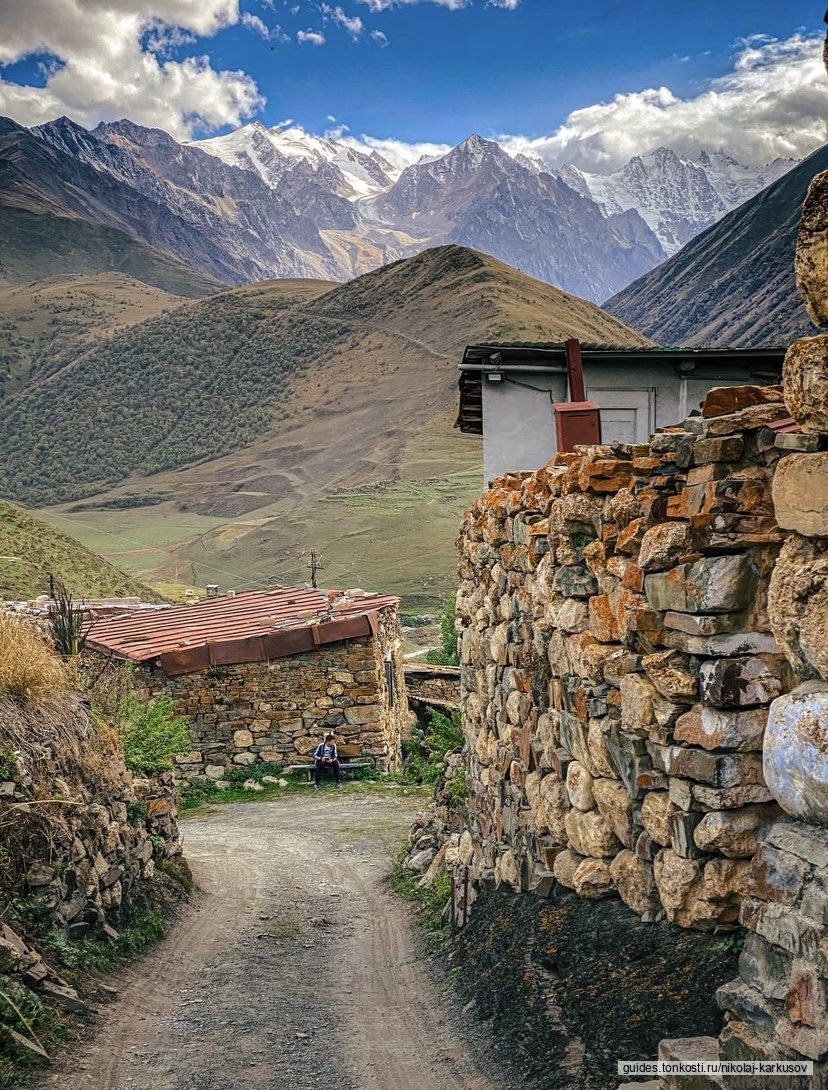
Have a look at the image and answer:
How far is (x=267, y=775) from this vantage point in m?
18.6

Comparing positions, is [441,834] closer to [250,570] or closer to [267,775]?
[267,775]

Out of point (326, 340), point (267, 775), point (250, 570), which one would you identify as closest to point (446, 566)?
point (250, 570)

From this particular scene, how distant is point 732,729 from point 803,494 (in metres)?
0.96

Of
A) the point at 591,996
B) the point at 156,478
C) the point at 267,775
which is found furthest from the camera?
the point at 156,478

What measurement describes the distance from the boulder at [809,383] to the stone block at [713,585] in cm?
66

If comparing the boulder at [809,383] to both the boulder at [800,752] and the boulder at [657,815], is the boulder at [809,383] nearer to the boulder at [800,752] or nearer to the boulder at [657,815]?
the boulder at [800,752]

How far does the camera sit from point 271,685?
61.6 feet

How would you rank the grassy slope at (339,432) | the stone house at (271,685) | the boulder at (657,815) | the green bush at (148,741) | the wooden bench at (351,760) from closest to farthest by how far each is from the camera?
the boulder at (657,815)
the green bush at (148,741)
the stone house at (271,685)
the wooden bench at (351,760)
the grassy slope at (339,432)

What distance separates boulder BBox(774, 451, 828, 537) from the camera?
11.4ft

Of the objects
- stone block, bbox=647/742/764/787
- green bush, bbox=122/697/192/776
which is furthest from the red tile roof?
stone block, bbox=647/742/764/787

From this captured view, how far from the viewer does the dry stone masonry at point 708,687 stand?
11.5ft

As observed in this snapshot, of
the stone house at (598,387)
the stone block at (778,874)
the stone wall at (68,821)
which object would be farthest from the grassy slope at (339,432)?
the stone block at (778,874)

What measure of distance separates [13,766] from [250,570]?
219 feet

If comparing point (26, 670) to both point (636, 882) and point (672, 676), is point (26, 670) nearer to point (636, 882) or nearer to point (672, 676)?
point (636, 882)
